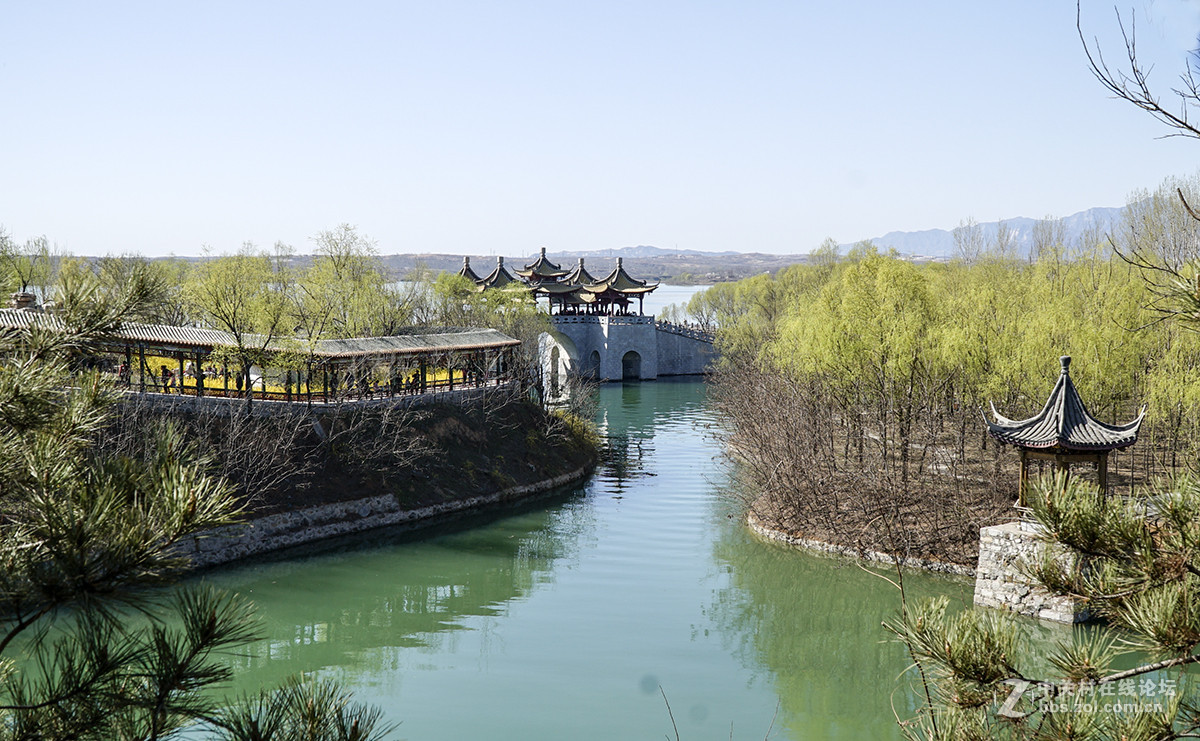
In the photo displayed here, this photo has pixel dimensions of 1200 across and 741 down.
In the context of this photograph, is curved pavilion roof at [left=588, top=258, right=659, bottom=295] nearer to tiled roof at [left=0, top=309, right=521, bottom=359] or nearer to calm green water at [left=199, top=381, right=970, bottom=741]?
tiled roof at [left=0, top=309, right=521, bottom=359]

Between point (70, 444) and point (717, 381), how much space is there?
35.1 meters

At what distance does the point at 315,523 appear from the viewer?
63.5 ft

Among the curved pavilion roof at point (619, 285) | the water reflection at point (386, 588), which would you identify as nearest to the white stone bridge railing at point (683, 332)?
the curved pavilion roof at point (619, 285)

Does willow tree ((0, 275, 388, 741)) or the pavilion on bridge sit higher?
the pavilion on bridge

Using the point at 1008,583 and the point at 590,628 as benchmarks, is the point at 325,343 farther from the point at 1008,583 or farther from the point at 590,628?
Answer: the point at 1008,583

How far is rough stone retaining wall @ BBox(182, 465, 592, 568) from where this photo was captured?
56.3ft

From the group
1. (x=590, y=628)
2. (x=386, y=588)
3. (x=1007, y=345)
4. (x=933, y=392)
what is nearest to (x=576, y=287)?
(x=933, y=392)

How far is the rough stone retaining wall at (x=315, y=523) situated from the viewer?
1717 centimetres

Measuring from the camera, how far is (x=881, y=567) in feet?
55.7

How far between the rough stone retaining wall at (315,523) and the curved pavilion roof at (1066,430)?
12.2 meters

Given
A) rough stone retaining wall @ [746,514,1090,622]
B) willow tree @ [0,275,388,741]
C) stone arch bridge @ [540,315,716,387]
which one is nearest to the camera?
willow tree @ [0,275,388,741]

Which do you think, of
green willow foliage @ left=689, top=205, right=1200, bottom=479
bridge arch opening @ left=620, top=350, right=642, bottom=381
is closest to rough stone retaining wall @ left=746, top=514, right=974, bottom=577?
green willow foliage @ left=689, top=205, right=1200, bottom=479

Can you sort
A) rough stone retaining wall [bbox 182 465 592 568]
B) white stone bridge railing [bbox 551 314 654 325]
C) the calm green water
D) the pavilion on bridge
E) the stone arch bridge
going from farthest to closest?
the pavilion on bridge → white stone bridge railing [bbox 551 314 654 325] → the stone arch bridge → rough stone retaining wall [bbox 182 465 592 568] → the calm green water

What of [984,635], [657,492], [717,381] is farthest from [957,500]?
[717,381]
